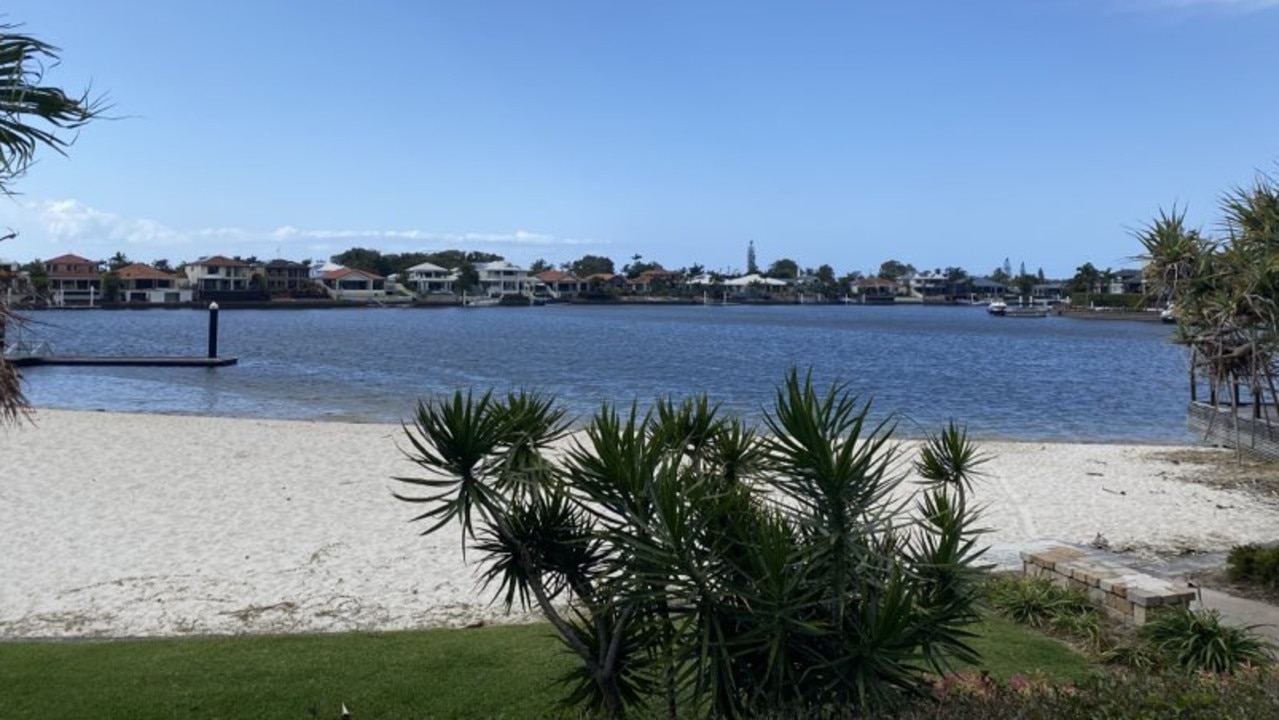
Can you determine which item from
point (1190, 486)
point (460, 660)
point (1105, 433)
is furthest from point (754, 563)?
point (1105, 433)

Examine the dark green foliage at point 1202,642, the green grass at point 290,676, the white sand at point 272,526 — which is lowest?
the white sand at point 272,526

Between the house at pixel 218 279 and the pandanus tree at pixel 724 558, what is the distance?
498 feet

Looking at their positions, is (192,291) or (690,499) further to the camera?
(192,291)

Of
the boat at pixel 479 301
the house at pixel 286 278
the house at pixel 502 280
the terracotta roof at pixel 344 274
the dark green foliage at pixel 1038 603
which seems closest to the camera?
the dark green foliage at pixel 1038 603

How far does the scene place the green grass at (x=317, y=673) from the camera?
627 cm

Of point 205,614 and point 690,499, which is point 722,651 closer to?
point 690,499

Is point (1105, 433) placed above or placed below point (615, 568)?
below

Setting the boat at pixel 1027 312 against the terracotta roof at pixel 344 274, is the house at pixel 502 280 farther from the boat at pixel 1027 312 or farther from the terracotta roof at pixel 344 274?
the boat at pixel 1027 312

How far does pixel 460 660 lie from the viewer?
729cm

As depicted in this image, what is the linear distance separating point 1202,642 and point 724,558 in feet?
15.5

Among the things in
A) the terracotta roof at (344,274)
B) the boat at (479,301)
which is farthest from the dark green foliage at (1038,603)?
the terracotta roof at (344,274)

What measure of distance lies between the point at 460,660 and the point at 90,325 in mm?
99759

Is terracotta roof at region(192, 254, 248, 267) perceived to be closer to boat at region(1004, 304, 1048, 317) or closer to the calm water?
the calm water

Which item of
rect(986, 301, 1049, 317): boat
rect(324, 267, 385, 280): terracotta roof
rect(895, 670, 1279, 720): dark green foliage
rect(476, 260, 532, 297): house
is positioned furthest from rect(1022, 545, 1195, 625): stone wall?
rect(476, 260, 532, 297): house
